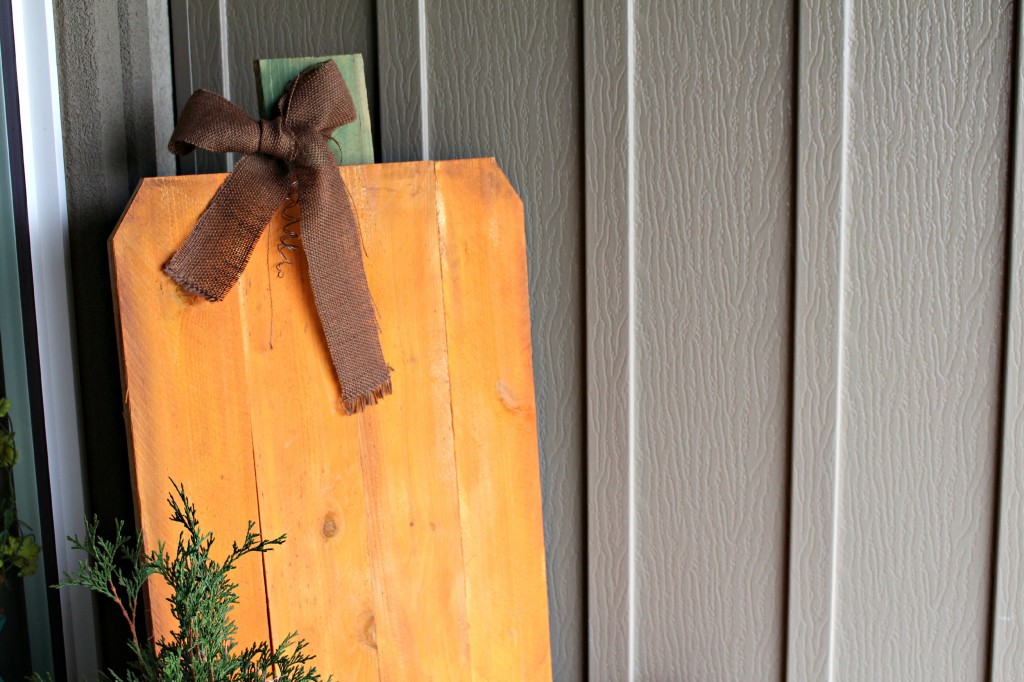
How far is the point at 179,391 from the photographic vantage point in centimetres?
119

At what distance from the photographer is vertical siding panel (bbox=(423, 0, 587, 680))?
1.29 metres

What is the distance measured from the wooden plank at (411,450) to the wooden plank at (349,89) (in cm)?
6

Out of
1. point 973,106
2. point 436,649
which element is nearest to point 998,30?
point 973,106

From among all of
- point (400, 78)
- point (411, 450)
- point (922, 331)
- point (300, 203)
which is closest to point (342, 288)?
point (300, 203)

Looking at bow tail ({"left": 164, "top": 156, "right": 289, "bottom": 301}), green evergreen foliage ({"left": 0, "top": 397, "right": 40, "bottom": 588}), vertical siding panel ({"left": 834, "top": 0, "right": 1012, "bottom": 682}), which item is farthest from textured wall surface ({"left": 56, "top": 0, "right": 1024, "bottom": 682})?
bow tail ({"left": 164, "top": 156, "right": 289, "bottom": 301})

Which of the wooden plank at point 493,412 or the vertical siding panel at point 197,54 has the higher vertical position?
the vertical siding panel at point 197,54

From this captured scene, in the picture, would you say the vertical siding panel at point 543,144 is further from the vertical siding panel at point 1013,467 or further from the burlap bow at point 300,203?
the vertical siding panel at point 1013,467

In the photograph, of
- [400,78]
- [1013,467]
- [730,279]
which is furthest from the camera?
[400,78]

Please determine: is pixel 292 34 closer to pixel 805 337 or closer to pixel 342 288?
pixel 342 288

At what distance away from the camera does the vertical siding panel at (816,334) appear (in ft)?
3.82

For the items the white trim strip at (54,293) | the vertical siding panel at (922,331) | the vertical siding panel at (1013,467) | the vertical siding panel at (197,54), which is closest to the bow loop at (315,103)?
the vertical siding panel at (197,54)

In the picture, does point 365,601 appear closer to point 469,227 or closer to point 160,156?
point 469,227

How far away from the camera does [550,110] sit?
1300mm

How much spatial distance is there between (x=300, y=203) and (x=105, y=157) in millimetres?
358
